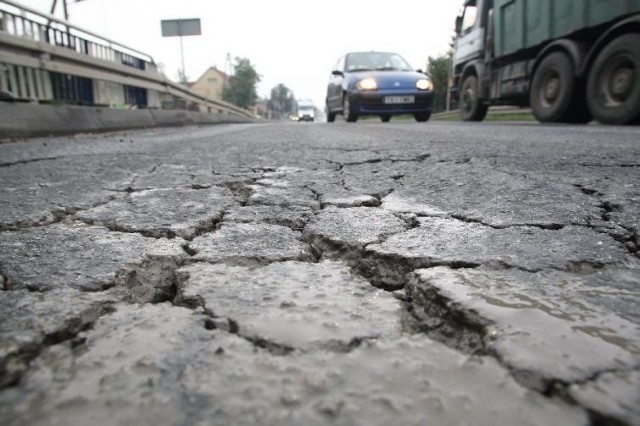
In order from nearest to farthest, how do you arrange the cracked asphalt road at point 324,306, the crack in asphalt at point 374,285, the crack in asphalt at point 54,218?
1. the cracked asphalt road at point 324,306
2. the crack in asphalt at point 374,285
3. the crack in asphalt at point 54,218

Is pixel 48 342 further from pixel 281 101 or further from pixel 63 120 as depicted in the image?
pixel 281 101

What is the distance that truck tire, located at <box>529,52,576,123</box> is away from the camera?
19.6ft

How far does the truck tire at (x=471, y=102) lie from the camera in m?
8.87

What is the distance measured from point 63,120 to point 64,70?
823mm

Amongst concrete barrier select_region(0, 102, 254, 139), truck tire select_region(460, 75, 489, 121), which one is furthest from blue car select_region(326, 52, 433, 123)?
concrete barrier select_region(0, 102, 254, 139)

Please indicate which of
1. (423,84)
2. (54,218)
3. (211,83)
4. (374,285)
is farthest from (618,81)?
(211,83)

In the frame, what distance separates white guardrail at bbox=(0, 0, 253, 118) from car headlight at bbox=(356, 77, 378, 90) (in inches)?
164

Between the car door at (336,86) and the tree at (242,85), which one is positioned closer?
the car door at (336,86)

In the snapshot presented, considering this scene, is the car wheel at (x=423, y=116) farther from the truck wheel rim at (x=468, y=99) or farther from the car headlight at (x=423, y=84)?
the truck wheel rim at (x=468, y=99)

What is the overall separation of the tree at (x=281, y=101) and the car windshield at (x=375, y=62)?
71.6 metres

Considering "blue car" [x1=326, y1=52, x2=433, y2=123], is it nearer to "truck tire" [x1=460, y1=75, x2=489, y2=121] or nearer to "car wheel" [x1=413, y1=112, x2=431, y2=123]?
"car wheel" [x1=413, y1=112, x2=431, y2=123]

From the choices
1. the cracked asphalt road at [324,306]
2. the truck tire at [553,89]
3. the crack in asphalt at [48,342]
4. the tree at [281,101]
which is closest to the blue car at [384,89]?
the truck tire at [553,89]

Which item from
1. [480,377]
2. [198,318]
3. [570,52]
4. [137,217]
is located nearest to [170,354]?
[198,318]

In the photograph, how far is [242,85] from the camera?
5647 centimetres
